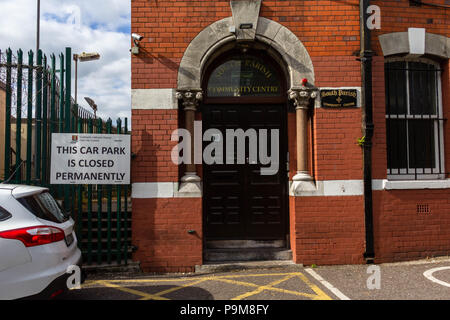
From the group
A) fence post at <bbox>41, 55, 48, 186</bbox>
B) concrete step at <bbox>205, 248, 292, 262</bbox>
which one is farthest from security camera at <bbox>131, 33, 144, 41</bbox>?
concrete step at <bbox>205, 248, 292, 262</bbox>

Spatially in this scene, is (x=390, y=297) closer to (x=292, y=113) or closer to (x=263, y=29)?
(x=292, y=113)

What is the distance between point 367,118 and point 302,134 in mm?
1149

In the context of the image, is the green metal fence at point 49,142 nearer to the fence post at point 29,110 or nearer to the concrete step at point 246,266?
the fence post at point 29,110

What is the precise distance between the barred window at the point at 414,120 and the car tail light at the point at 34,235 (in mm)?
5655

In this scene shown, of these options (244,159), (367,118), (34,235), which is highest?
(367,118)

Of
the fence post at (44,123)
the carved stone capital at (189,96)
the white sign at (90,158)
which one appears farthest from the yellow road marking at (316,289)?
the fence post at (44,123)

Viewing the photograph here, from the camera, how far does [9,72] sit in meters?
5.75

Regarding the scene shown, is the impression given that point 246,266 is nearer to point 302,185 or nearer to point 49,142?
point 302,185

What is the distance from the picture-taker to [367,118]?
6.17 metres

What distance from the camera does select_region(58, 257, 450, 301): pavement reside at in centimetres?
470

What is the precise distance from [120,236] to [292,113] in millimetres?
3718

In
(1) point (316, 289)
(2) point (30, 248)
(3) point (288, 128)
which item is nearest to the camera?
(2) point (30, 248)

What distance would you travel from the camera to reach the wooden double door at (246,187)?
6.50 m

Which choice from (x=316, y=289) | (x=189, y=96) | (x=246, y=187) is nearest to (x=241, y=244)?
(x=246, y=187)
